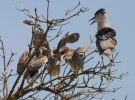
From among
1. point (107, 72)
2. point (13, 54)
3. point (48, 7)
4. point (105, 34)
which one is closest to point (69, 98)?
point (107, 72)

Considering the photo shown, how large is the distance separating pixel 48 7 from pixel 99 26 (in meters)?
3.16

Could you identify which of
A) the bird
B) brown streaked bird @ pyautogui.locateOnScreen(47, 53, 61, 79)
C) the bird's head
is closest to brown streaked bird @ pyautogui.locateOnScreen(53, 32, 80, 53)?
brown streaked bird @ pyautogui.locateOnScreen(47, 53, 61, 79)

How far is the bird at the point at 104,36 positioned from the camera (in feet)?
14.8

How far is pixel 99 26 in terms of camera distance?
5867 mm

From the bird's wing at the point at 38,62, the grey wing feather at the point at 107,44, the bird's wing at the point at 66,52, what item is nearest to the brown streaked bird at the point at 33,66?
the bird's wing at the point at 38,62

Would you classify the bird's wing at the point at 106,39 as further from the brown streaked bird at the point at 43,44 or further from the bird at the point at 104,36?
the brown streaked bird at the point at 43,44

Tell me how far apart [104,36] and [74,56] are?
129 centimetres

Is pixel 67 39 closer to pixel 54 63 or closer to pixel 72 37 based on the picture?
pixel 72 37

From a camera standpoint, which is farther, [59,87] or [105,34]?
[105,34]

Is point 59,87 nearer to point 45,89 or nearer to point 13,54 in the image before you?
point 45,89

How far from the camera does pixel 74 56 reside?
3.89 m

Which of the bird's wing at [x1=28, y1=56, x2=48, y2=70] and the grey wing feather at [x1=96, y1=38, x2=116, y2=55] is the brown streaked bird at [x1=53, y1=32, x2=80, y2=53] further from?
the grey wing feather at [x1=96, y1=38, x2=116, y2=55]

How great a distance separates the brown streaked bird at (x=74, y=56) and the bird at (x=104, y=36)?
1.31ft

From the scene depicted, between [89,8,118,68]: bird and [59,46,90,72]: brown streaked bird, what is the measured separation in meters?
0.40
